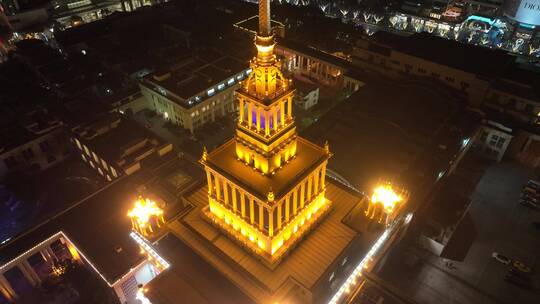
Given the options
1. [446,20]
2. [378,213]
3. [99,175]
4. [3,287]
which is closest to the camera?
[378,213]

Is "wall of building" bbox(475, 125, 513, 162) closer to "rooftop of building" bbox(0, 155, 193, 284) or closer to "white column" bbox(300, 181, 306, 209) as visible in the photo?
"white column" bbox(300, 181, 306, 209)

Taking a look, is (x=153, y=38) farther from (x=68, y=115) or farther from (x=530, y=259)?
(x=530, y=259)

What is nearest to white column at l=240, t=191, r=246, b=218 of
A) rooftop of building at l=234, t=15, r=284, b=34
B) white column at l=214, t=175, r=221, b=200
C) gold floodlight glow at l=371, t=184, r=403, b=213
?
white column at l=214, t=175, r=221, b=200

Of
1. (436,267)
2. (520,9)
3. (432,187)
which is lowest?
(436,267)

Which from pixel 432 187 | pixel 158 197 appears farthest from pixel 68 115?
pixel 432 187

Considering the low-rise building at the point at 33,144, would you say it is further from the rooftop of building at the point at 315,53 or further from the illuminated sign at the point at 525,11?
the illuminated sign at the point at 525,11

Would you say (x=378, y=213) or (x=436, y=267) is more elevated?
(x=378, y=213)

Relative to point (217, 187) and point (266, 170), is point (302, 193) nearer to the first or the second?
point (266, 170)
